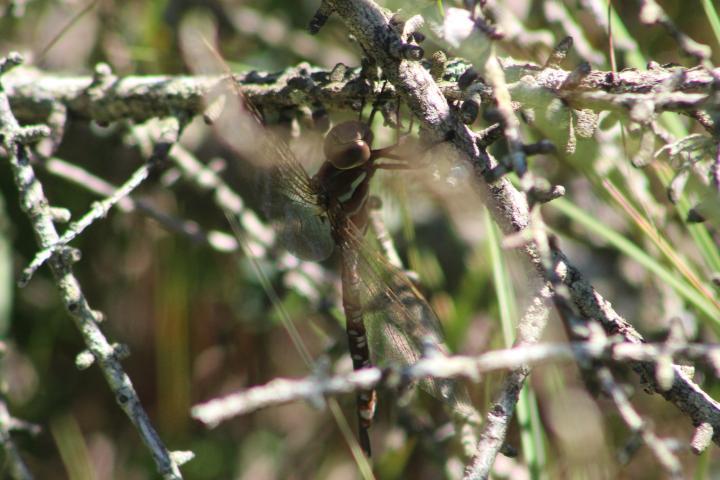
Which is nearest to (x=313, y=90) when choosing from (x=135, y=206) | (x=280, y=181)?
(x=280, y=181)

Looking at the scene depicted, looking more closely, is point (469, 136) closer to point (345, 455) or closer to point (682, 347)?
point (682, 347)

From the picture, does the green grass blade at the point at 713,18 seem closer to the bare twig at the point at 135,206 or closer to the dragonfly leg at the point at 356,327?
the dragonfly leg at the point at 356,327

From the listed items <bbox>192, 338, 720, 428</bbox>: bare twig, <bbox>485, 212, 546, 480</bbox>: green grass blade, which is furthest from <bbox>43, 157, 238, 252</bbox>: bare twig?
<bbox>192, 338, 720, 428</bbox>: bare twig

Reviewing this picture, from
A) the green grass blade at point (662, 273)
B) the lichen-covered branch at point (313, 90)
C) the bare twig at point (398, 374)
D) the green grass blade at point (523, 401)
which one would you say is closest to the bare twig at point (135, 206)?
the lichen-covered branch at point (313, 90)

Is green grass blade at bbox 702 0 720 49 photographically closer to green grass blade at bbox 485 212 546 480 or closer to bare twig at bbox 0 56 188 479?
green grass blade at bbox 485 212 546 480

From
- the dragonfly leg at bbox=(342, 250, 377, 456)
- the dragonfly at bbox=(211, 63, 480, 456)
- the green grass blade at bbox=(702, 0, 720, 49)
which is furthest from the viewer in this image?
the dragonfly leg at bbox=(342, 250, 377, 456)

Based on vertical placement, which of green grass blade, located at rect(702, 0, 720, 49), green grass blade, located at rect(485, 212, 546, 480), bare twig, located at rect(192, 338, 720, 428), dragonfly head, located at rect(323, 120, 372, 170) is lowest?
green grass blade, located at rect(485, 212, 546, 480)
